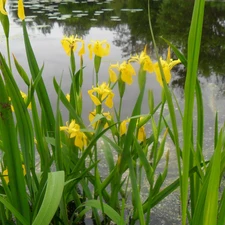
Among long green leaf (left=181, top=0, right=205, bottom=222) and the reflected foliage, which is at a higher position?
long green leaf (left=181, top=0, right=205, bottom=222)

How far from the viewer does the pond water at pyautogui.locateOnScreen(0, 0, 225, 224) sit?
6.70ft

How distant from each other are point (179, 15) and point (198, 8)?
4.40 meters

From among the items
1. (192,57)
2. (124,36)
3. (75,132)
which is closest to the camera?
(192,57)

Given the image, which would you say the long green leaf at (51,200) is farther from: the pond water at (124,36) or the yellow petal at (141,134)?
the pond water at (124,36)

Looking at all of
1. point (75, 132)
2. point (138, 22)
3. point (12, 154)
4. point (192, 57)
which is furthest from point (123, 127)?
point (138, 22)

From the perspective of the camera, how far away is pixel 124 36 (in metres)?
3.49

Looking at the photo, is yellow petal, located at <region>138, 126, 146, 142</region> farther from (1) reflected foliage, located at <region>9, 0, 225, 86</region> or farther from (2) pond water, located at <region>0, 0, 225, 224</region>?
(1) reflected foliage, located at <region>9, 0, 225, 86</region>

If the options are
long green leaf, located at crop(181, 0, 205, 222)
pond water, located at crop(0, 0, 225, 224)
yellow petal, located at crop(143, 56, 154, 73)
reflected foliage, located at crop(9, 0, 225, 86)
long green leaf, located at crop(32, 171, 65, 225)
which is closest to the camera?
long green leaf, located at crop(181, 0, 205, 222)

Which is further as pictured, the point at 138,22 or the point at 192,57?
the point at 138,22

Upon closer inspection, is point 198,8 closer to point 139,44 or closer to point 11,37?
point 139,44

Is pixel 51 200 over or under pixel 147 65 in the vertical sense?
under

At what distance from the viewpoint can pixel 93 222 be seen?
0.94 m

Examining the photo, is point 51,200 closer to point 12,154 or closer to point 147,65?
point 12,154

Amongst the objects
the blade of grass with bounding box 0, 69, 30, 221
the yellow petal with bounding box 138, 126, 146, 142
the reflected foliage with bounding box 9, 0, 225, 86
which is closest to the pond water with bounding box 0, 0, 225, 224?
the reflected foliage with bounding box 9, 0, 225, 86
